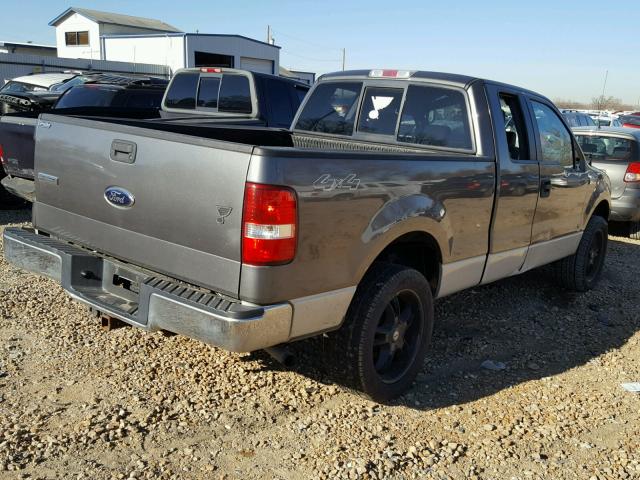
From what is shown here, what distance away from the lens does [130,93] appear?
30.8 ft

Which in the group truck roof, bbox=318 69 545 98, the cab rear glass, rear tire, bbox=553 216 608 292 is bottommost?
rear tire, bbox=553 216 608 292

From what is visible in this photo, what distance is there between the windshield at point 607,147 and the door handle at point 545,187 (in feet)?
14.8

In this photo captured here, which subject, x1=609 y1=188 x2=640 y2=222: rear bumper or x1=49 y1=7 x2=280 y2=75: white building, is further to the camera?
x1=49 y1=7 x2=280 y2=75: white building

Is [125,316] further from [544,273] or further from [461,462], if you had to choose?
[544,273]

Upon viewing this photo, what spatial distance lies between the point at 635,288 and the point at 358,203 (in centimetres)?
479

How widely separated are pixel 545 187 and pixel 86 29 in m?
46.3

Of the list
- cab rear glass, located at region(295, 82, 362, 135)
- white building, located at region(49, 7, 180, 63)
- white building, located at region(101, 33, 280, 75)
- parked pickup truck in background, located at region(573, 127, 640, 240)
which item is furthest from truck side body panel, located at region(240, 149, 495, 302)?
white building, located at region(49, 7, 180, 63)

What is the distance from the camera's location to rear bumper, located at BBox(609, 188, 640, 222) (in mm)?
8852

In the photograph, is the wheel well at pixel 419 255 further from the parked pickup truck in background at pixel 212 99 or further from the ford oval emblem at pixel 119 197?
the parked pickup truck in background at pixel 212 99

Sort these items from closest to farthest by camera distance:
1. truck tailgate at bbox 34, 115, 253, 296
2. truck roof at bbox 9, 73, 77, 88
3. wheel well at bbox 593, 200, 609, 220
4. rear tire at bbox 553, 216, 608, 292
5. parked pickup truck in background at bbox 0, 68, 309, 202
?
truck tailgate at bbox 34, 115, 253, 296, rear tire at bbox 553, 216, 608, 292, wheel well at bbox 593, 200, 609, 220, parked pickup truck in background at bbox 0, 68, 309, 202, truck roof at bbox 9, 73, 77, 88

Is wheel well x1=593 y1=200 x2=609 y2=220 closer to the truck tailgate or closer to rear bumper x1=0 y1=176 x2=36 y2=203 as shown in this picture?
the truck tailgate

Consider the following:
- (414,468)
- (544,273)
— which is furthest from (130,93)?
(414,468)

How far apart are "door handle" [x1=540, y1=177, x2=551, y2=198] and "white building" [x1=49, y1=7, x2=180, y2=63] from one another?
138ft

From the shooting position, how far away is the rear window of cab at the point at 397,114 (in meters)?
4.46
